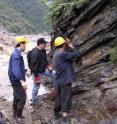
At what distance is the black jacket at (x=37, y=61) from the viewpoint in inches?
454

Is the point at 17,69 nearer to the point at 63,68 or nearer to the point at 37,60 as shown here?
the point at 63,68

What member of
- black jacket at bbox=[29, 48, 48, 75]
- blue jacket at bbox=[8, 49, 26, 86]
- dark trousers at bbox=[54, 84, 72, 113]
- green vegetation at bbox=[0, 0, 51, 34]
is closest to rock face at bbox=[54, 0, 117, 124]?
dark trousers at bbox=[54, 84, 72, 113]

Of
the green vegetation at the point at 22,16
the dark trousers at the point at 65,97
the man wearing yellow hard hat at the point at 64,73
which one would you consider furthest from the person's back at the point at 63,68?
the green vegetation at the point at 22,16

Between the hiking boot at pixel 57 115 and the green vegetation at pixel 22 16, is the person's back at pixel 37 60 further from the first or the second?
the green vegetation at pixel 22 16

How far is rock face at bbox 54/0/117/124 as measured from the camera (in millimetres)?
10398

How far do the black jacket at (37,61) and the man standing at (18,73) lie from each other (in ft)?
3.48

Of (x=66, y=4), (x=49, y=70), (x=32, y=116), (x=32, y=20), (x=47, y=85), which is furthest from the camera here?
(x=32, y=20)

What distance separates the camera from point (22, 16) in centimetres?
7306

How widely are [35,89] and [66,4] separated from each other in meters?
2.93

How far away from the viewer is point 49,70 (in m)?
11.9

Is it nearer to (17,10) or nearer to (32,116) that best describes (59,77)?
(32,116)

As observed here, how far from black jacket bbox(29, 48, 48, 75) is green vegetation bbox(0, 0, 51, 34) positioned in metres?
44.0

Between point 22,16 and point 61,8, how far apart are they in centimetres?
5995

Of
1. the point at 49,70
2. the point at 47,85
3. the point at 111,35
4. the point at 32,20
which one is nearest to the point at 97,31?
the point at 111,35
